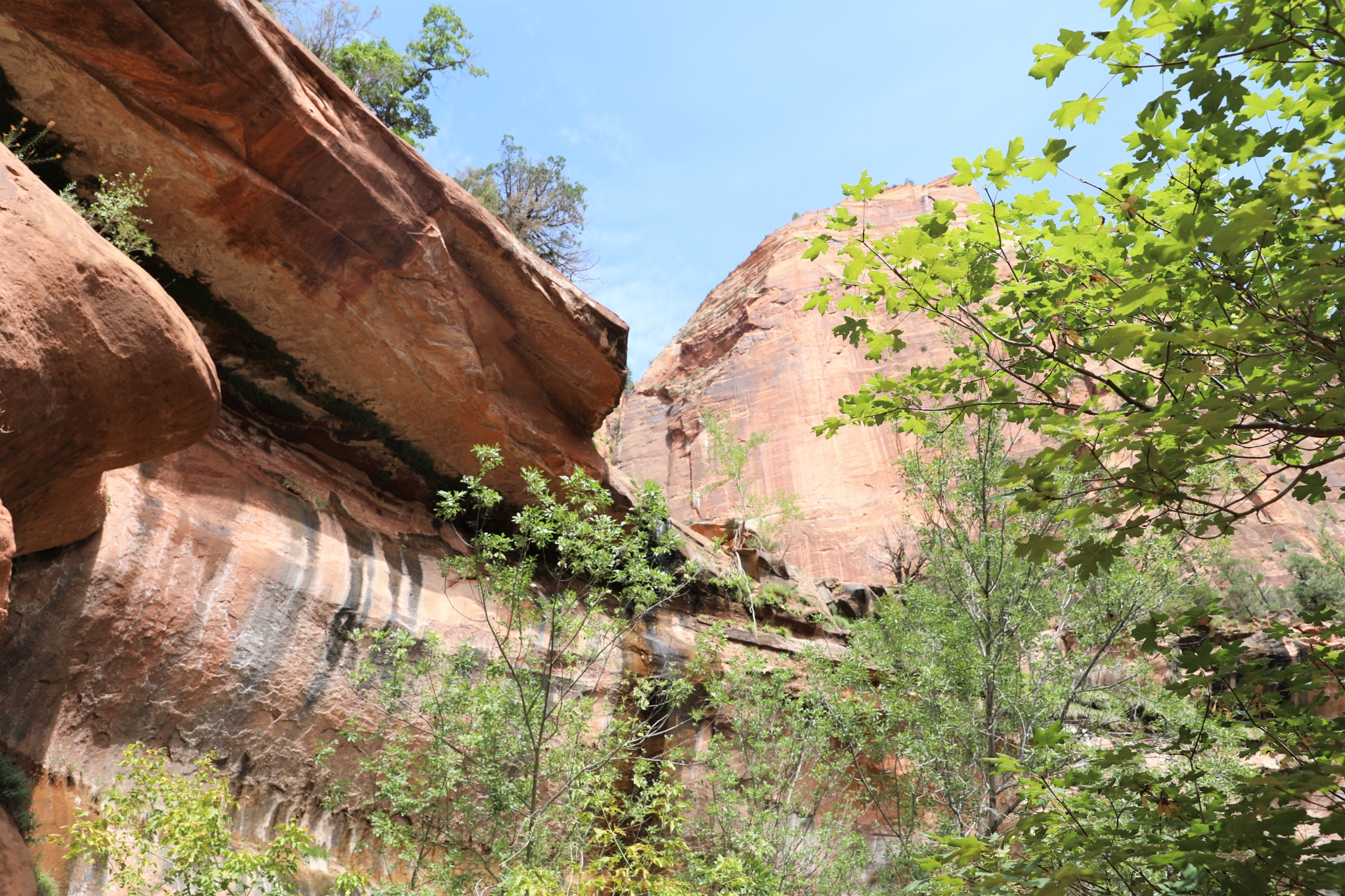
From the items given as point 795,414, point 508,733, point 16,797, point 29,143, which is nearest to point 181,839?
point 16,797

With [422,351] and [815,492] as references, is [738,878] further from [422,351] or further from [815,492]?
[815,492]

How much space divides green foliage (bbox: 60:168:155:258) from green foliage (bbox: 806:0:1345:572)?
763 centimetres

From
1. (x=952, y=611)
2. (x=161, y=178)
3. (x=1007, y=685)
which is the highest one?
(x=161, y=178)

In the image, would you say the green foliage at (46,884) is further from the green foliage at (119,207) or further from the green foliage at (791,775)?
the green foliage at (791,775)

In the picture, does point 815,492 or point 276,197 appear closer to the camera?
point 276,197

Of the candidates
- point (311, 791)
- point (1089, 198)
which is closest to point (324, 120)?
point (311, 791)

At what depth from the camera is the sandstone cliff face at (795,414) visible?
2975 cm

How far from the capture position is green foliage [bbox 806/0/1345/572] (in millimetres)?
2771

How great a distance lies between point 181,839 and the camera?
558cm

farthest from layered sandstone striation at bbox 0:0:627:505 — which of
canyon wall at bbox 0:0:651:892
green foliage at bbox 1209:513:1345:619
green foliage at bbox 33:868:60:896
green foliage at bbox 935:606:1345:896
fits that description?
green foliage at bbox 1209:513:1345:619

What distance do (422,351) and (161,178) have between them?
3661 mm

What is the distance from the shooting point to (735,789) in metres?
11.0

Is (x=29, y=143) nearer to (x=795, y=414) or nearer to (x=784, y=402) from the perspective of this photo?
(x=795, y=414)

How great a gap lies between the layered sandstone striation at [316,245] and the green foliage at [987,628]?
5983 mm
